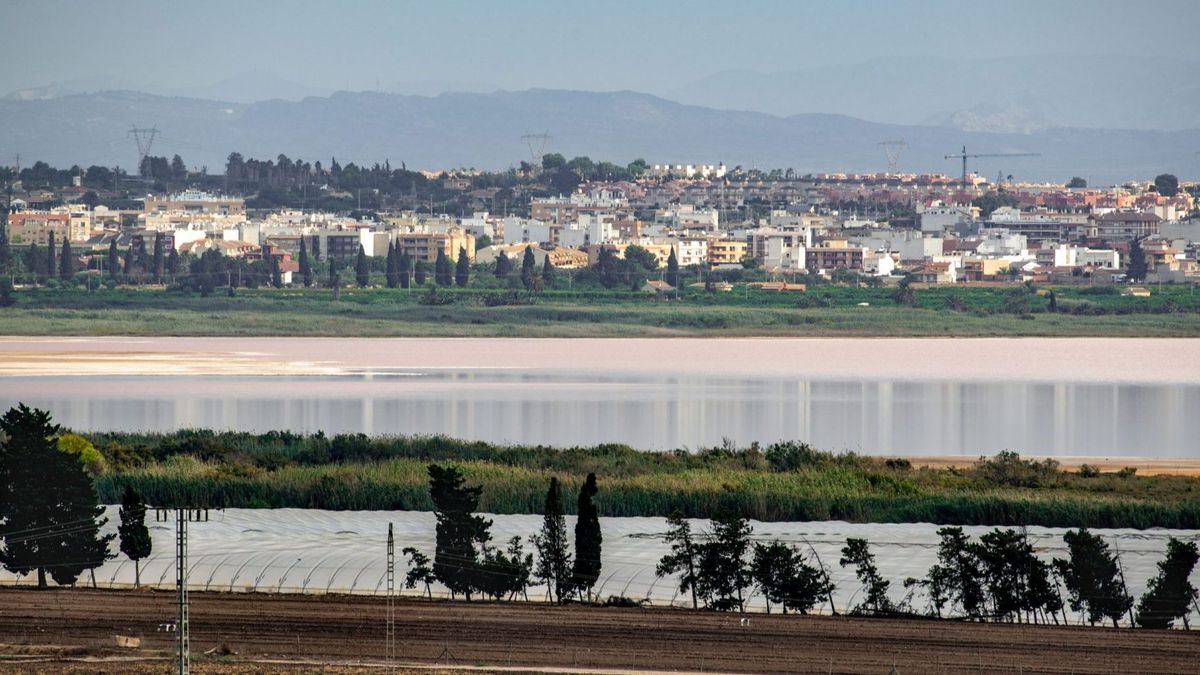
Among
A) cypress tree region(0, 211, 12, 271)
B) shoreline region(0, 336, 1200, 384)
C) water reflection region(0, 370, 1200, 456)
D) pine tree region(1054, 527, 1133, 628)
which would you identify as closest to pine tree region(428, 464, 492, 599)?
pine tree region(1054, 527, 1133, 628)

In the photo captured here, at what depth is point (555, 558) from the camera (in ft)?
49.7

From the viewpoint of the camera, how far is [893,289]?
247 feet

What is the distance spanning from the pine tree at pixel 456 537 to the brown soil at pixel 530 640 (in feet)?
1.27

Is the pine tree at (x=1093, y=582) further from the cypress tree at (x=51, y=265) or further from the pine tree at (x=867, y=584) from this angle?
the cypress tree at (x=51, y=265)

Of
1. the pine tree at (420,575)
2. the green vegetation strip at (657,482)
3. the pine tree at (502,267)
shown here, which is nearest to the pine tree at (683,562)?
the pine tree at (420,575)

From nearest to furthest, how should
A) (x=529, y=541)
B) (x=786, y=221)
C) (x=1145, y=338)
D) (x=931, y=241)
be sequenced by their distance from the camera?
1. (x=529, y=541)
2. (x=1145, y=338)
3. (x=931, y=241)
4. (x=786, y=221)

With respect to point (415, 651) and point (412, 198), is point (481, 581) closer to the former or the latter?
point (415, 651)

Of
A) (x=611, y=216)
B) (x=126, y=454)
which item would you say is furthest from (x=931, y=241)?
(x=126, y=454)

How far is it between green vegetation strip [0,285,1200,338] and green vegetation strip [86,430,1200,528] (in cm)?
3794

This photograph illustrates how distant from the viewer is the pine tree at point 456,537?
15172 mm

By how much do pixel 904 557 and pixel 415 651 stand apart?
16.7 ft

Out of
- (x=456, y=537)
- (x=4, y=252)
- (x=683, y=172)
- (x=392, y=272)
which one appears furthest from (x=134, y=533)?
(x=683, y=172)

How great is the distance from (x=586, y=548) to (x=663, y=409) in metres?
18.8

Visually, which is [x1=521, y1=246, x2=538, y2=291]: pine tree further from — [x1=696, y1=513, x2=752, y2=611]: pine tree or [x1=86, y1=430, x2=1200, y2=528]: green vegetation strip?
[x1=696, y1=513, x2=752, y2=611]: pine tree
